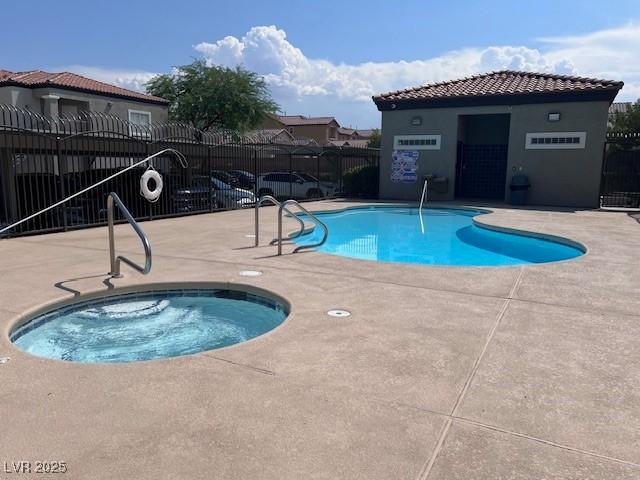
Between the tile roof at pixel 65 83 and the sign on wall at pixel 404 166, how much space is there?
1345 cm

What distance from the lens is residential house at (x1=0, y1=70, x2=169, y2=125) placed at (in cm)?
2125

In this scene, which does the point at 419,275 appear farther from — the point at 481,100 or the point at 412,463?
the point at 481,100

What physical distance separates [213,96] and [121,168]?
75.1ft

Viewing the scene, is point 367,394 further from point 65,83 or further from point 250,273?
point 65,83

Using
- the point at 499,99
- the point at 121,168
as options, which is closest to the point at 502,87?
the point at 499,99

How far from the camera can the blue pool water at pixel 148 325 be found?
4.35 m

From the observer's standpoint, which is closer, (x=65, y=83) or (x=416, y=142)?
(x=416, y=142)

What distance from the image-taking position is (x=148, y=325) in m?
4.98

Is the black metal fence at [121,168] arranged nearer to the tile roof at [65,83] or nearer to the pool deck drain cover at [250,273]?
the pool deck drain cover at [250,273]

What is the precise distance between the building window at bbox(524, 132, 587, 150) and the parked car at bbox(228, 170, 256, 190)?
9985mm

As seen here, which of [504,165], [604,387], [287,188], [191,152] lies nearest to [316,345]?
[604,387]

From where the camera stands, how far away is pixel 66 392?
3.04 m

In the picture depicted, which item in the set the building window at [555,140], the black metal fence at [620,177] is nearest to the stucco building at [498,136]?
the building window at [555,140]

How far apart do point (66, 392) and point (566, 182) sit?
1787cm
